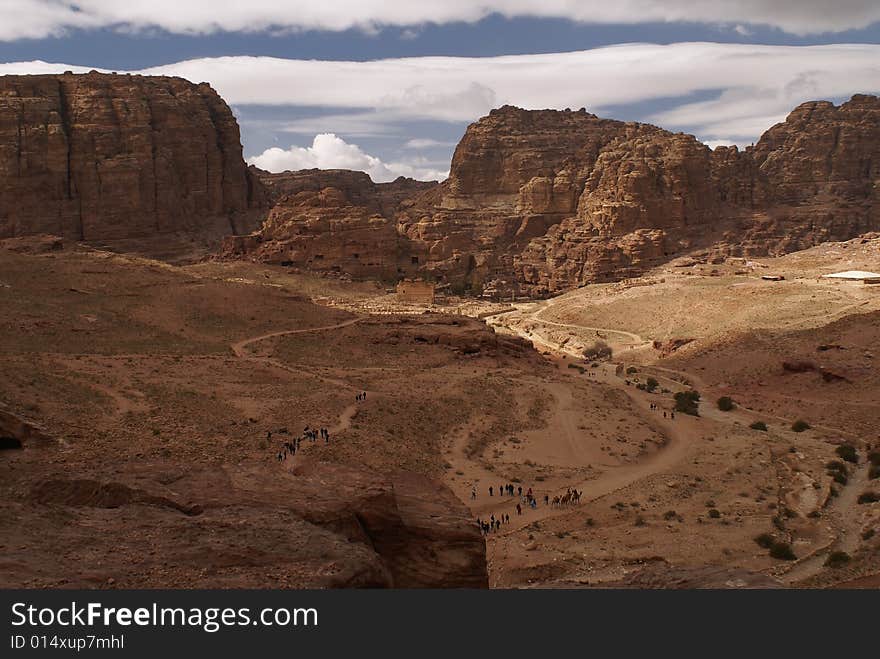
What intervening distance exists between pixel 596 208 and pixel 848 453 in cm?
6827

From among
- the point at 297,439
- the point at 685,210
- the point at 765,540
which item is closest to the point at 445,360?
the point at 297,439

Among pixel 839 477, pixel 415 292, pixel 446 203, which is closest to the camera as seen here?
pixel 839 477

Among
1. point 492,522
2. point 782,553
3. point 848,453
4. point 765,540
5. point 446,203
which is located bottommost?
point 848,453

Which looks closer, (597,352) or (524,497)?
(524,497)

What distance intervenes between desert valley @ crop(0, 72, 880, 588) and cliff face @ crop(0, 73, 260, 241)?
312 millimetres

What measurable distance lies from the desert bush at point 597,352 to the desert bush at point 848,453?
2678cm

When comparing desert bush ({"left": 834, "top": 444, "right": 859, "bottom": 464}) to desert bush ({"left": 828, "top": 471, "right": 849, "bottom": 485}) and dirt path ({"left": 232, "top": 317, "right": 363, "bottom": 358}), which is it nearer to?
desert bush ({"left": 828, "top": 471, "right": 849, "bottom": 485})

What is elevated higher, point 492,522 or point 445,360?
point 492,522

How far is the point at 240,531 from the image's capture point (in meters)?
9.84

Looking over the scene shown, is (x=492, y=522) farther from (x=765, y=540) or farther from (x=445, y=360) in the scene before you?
(x=445, y=360)

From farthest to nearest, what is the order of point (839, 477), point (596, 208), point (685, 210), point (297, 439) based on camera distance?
1. point (596, 208)
2. point (685, 210)
3. point (839, 477)
4. point (297, 439)

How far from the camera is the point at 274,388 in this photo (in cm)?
3356

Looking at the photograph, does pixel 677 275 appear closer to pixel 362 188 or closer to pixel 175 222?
pixel 175 222

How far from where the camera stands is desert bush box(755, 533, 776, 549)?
821 inches
